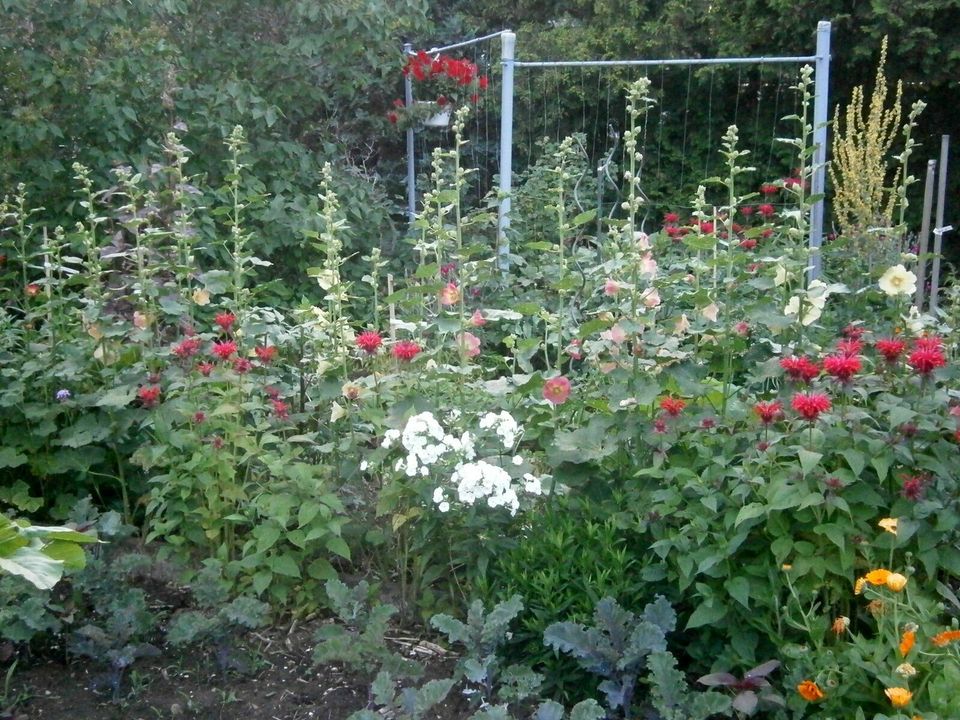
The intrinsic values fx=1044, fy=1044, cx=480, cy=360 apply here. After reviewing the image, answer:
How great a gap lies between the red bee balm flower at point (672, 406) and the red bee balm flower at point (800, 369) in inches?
12.0

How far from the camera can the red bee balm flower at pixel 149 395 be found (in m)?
3.19

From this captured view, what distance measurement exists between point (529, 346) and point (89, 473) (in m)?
1.64

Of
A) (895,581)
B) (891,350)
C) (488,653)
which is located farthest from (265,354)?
(895,581)

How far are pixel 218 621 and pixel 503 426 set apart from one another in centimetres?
92

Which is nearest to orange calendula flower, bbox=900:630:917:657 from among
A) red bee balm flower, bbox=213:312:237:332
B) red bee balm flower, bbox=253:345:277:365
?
red bee balm flower, bbox=253:345:277:365

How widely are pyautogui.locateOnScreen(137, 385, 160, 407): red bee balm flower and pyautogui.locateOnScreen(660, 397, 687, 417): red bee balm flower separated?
1544 millimetres

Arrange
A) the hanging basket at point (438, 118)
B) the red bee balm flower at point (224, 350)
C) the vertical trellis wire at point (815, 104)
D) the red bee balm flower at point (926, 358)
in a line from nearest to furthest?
the red bee balm flower at point (926, 358)
the red bee balm flower at point (224, 350)
the vertical trellis wire at point (815, 104)
the hanging basket at point (438, 118)

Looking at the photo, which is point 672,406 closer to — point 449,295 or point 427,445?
point 427,445

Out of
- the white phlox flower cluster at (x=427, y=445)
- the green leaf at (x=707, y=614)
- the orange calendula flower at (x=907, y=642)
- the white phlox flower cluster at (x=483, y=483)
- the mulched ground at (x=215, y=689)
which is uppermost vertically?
the white phlox flower cluster at (x=427, y=445)

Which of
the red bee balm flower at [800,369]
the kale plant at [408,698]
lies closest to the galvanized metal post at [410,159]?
the red bee balm flower at [800,369]

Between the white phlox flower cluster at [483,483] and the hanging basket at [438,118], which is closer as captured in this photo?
the white phlox flower cluster at [483,483]

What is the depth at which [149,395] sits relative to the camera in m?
3.19

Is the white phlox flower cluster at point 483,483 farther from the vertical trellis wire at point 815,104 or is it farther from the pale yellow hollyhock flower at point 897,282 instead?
the vertical trellis wire at point 815,104

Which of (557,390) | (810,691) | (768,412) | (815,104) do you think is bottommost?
(810,691)
